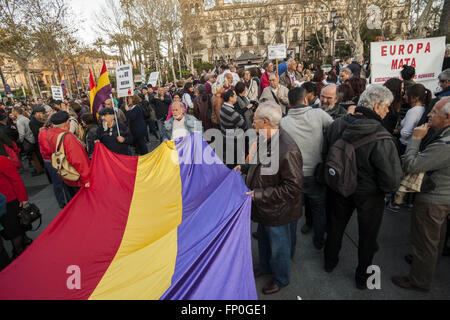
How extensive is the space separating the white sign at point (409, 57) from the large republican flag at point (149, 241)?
151 inches

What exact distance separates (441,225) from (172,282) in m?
2.61

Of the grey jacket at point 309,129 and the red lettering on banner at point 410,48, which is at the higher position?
the red lettering on banner at point 410,48

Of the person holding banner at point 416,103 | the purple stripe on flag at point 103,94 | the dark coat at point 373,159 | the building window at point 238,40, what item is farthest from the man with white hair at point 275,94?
the building window at point 238,40

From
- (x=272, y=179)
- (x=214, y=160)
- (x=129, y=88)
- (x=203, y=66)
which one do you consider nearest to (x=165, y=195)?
(x=214, y=160)

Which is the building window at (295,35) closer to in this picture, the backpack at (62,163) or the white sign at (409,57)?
the white sign at (409,57)

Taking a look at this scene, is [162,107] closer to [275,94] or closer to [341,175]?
[275,94]

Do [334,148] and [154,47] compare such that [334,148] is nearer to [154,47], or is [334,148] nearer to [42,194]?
[42,194]

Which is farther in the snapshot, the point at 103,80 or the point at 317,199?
the point at 103,80

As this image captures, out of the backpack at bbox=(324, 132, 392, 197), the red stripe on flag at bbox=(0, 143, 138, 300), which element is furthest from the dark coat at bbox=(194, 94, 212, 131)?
the backpack at bbox=(324, 132, 392, 197)

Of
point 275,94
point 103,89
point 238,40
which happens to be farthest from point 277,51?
point 238,40

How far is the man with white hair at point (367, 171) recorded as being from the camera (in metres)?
2.46

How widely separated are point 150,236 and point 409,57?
566 cm

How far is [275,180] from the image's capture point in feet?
8.45
